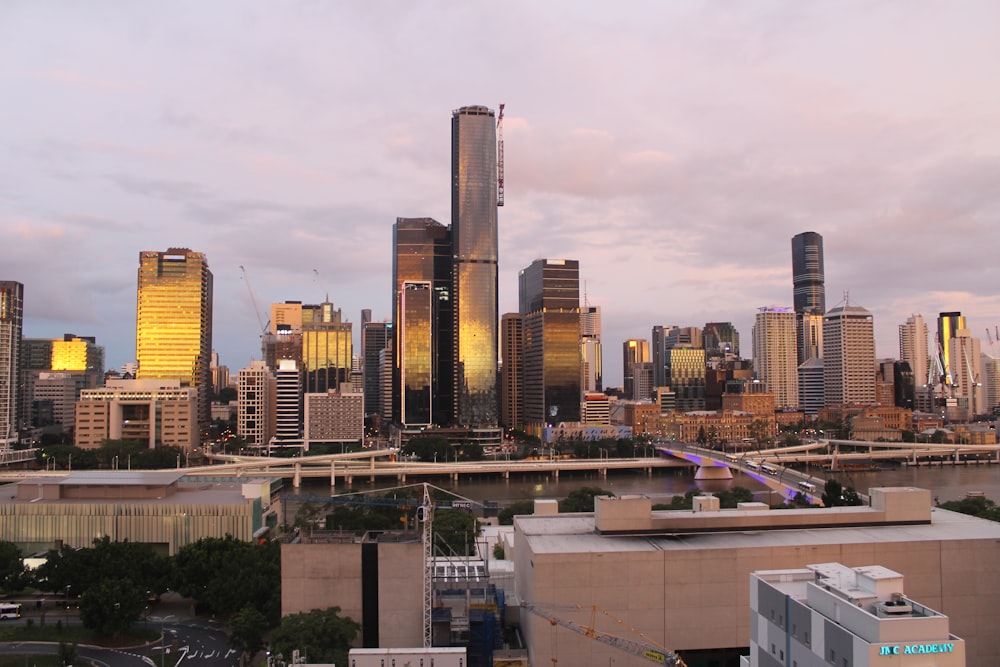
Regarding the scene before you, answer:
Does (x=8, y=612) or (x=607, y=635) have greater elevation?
(x=607, y=635)

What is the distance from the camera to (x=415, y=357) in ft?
368

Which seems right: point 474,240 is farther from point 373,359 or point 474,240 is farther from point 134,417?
point 373,359

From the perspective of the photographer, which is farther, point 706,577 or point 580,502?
point 580,502

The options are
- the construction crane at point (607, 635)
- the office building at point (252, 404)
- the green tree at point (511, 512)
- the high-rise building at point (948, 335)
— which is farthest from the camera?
the high-rise building at point (948, 335)

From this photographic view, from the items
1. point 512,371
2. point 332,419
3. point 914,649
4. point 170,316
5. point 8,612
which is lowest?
point 8,612

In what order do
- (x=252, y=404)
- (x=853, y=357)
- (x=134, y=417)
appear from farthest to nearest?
(x=853, y=357) < (x=252, y=404) < (x=134, y=417)

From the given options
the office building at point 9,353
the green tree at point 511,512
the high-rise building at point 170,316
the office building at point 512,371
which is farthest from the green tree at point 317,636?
the office building at point 512,371

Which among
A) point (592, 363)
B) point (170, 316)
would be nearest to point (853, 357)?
point (592, 363)

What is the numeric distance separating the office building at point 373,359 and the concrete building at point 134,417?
230 ft

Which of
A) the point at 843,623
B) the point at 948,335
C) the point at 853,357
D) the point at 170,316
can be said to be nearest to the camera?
the point at 843,623

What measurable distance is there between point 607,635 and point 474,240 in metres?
98.1

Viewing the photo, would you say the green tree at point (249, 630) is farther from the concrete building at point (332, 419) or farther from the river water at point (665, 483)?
the concrete building at point (332, 419)

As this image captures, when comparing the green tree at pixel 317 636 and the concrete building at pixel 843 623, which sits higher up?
the concrete building at pixel 843 623

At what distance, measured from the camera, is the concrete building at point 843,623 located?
1277 centimetres
